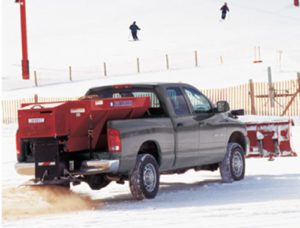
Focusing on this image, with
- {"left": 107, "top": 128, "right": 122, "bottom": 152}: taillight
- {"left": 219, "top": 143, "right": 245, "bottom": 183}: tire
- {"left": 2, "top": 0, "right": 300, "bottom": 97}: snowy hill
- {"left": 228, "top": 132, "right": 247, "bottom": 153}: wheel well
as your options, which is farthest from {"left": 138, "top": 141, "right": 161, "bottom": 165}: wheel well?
{"left": 2, "top": 0, "right": 300, "bottom": 97}: snowy hill

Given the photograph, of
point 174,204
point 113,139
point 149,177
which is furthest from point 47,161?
point 174,204

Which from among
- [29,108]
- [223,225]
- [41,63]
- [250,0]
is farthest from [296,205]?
[250,0]

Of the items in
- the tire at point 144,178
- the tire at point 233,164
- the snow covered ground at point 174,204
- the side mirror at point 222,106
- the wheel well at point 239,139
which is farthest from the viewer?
the wheel well at point 239,139

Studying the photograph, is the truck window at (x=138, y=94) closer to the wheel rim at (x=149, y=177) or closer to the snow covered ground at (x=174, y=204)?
the wheel rim at (x=149, y=177)

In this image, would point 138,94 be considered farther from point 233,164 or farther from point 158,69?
point 158,69

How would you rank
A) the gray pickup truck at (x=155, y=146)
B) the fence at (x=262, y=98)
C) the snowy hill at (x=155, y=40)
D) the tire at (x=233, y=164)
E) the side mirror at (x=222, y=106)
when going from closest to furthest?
the gray pickup truck at (x=155, y=146), the side mirror at (x=222, y=106), the tire at (x=233, y=164), the fence at (x=262, y=98), the snowy hill at (x=155, y=40)

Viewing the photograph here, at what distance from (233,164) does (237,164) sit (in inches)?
5.8

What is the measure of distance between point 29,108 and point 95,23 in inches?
2965

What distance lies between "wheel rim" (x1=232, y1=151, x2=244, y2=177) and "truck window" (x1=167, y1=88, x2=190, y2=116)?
1628mm

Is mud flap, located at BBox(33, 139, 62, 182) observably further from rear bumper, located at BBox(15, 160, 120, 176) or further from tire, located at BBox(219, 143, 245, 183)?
tire, located at BBox(219, 143, 245, 183)

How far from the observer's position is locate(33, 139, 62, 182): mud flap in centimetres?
1258

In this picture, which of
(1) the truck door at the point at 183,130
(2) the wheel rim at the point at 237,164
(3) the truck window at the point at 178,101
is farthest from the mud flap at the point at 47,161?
(2) the wheel rim at the point at 237,164

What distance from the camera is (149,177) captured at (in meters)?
13.2

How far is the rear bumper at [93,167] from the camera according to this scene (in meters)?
12.6
